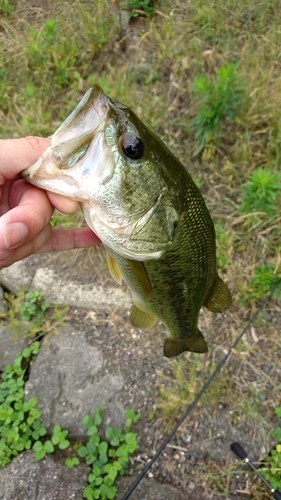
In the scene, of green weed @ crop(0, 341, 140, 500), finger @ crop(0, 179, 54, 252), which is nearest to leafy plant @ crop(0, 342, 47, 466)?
green weed @ crop(0, 341, 140, 500)

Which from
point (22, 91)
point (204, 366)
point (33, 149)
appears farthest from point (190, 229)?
point (22, 91)

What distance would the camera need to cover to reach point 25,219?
131cm

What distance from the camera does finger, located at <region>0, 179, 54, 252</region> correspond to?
1.26 m

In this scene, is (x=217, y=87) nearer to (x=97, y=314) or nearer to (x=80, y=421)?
(x=97, y=314)

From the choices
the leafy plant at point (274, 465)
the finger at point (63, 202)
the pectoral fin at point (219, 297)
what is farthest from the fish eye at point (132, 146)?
the leafy plant at point (274, 465)

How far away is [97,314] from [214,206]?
4.19 feet

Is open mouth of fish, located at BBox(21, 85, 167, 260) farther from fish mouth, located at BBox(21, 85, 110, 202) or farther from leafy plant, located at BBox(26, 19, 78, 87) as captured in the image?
leafy plant, located at BBox(26, 19, 78, 87)

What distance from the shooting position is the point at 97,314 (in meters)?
2.92

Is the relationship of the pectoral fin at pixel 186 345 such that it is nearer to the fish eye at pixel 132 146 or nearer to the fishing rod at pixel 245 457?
the fishing rod at pixel 245 457

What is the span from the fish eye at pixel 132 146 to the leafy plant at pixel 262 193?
149 centimetres

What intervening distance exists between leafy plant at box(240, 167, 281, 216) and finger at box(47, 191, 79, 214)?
1579 mm

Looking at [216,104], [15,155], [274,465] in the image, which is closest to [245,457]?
[274,465]

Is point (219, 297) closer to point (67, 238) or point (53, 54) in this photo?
point (67, 238)

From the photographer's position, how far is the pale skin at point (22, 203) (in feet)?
4.22
